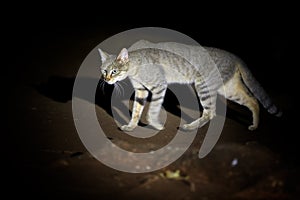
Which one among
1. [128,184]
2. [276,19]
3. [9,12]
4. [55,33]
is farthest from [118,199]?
[9,12]

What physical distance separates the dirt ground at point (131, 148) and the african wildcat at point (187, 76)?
1.03 ft

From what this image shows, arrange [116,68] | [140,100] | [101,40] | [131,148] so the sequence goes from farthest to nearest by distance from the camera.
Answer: [101,40], [140,100], [116,68], [131,148]

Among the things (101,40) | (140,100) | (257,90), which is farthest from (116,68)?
(101,40)

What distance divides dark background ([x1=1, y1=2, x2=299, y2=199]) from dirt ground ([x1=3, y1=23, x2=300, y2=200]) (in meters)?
0.02

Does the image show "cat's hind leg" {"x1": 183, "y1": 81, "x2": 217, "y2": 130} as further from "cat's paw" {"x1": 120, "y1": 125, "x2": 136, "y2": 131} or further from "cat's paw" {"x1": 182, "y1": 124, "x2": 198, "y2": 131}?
"cat's paw" {"x1": 120, "y1": 125, "x2": 136, "y2": 131}

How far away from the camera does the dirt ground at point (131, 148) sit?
3.79 meters

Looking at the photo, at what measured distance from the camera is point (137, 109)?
18.5 ft

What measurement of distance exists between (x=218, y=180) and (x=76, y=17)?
8428 mm

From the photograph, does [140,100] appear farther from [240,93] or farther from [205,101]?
[240,93]

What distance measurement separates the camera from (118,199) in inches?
143

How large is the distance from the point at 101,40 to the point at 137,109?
3.89 metres

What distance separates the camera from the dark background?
4.79 metres

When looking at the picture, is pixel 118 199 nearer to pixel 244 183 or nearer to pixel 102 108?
pixel 244 183

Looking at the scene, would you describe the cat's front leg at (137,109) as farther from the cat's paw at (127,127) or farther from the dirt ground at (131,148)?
the dirt ground at (131,148)
